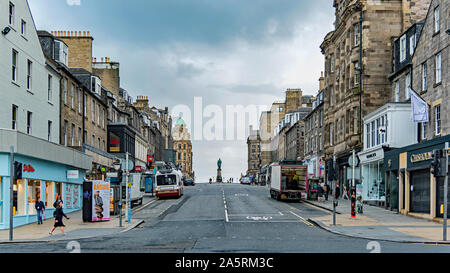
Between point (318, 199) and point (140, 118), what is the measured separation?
45.7 meters

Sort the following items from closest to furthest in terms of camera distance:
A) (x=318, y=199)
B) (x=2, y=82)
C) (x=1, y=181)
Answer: (x=1, y=181), (x=2, y=82), (x=318, y=199)

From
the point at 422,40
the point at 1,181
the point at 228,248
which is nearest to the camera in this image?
the point at 228,248

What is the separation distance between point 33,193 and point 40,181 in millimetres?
1281

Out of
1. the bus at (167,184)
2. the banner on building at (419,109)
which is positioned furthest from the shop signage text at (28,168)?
the banner on building at (419,109)

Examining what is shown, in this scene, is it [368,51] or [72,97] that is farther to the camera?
Answer: [368,51]

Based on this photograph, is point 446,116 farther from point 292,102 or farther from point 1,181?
point 292,102

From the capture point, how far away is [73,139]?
42906 mm

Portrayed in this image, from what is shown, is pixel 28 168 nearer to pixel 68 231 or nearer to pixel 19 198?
pixel 19 198

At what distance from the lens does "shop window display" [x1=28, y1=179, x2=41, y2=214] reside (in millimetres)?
29562

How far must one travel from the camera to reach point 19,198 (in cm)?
2798

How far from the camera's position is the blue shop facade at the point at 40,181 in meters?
26.1

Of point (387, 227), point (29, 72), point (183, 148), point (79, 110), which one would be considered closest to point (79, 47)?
point (79, 110)
